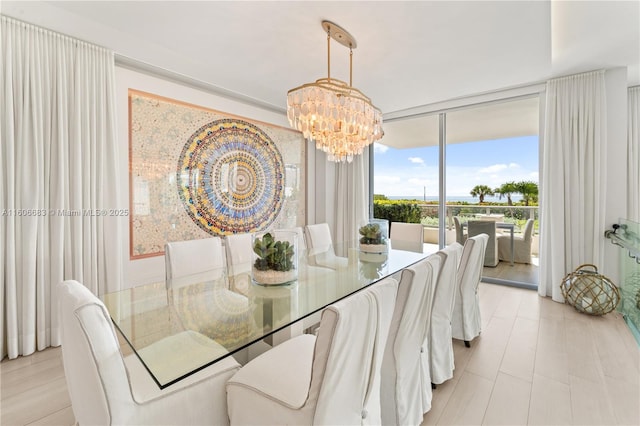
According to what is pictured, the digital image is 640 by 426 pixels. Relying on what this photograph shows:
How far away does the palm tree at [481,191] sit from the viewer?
4020 millimetres

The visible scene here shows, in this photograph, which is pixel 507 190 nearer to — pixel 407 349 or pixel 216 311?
pixel 407 349

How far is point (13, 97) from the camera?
2.16 metres

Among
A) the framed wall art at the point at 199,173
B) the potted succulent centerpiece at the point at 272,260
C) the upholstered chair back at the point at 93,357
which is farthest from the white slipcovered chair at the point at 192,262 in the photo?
the framed wall art at the point at 199,173

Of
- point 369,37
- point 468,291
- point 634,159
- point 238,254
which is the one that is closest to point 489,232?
point 634,159

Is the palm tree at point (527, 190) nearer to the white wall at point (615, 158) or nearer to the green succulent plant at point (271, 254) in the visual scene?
the white wall at point (615, 158)

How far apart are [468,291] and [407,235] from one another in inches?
54.6

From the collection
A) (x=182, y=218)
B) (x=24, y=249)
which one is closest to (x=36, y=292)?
(x=24, y=249)

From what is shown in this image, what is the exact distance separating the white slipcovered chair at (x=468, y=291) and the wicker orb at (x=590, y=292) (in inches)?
58.1

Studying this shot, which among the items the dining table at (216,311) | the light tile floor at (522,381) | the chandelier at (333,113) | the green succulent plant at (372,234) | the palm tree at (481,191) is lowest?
the light tile floor at (522,381)

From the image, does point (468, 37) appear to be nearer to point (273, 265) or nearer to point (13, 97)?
point (273, 265)

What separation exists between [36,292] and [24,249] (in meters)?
0.36

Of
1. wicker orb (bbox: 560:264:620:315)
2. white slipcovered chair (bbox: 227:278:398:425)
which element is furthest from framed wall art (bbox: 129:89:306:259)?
wicker orb (bbox: 560:264:620:315)

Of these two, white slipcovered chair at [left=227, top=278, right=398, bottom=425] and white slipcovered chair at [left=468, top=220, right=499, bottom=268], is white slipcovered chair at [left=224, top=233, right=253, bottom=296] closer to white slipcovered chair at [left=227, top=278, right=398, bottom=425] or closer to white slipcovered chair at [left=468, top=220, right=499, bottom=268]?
white slipcovered chair at [left=227, top=278, right=398, bottom=425]

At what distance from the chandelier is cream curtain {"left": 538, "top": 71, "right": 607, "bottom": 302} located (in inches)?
97.3
